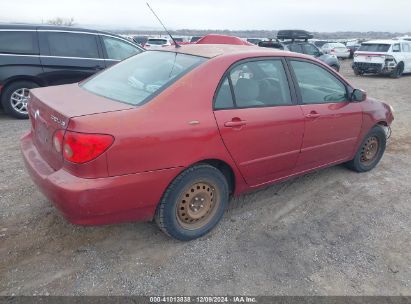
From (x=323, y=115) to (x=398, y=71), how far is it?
636 inches

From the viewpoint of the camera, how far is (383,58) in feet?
55.9

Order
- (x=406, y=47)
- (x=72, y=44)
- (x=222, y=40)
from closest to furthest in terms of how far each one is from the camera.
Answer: (x=222, y=40) < (x=72, y=44) < (x=406, y=47)

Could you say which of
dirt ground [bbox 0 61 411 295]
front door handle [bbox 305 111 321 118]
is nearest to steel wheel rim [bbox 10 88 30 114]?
dirt ground [bbox 0 61 411 295]

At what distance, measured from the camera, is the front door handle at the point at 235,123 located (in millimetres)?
3162

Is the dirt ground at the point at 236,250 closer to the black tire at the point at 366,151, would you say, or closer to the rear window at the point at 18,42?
the black tire at the point at 366,151

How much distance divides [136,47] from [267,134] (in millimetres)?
5728

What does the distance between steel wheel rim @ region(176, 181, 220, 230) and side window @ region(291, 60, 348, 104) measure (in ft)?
4.61

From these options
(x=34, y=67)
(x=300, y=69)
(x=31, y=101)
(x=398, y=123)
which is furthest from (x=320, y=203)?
(x=34, y=67)

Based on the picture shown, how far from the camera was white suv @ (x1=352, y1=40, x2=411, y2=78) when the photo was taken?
56.0 ft

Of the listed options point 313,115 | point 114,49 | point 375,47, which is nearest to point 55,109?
point 313,115

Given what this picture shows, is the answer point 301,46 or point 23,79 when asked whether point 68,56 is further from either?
point 301,46

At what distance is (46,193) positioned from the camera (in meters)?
2.83

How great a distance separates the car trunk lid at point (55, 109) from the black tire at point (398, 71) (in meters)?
17.3

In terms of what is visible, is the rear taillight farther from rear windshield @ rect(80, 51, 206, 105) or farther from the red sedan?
rear windshield @ rect(80, 51, 206, 105)
